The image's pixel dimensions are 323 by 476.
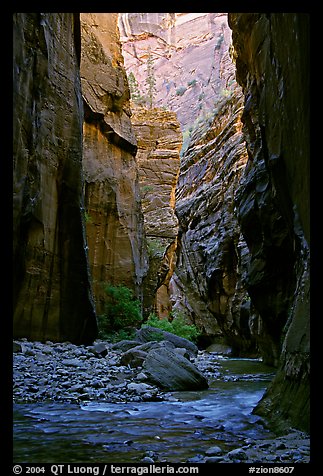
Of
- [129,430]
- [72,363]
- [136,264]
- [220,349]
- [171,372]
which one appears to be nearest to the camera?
[129,430]

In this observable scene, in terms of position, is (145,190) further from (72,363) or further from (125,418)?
(125,418)

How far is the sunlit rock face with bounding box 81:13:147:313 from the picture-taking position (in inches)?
818

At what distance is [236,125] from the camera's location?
3189cm

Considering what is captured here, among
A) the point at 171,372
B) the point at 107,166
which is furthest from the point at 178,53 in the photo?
the point at 171,372

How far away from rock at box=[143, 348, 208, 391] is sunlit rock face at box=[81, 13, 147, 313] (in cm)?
1056

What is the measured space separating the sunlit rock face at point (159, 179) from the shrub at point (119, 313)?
11.0 m

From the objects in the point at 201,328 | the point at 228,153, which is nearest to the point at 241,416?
the point at 228,153

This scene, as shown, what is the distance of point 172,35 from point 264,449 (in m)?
109

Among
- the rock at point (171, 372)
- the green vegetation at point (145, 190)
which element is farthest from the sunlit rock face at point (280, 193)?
the green vegetation at point (145, 190)

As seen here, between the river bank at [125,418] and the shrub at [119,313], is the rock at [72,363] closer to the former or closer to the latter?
the river bank at [125,418]

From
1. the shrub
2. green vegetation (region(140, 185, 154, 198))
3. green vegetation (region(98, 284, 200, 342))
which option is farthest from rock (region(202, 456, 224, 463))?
green vegetation (region(140, 185, 154, 198))

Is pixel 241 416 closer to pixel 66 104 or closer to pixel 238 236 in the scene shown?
pixel 66 104

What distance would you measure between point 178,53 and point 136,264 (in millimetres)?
88087

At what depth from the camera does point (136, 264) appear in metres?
22.3
